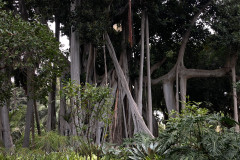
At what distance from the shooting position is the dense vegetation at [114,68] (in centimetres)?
487

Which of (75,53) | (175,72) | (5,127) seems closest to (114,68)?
(75,53)

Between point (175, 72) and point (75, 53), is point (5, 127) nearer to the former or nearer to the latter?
point (75, 53)

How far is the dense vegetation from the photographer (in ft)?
16.0

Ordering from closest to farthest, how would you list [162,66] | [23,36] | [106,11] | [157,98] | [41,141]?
[23,36], [41,141], [106,11], [162,66], [157,98]

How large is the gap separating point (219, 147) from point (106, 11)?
558cm

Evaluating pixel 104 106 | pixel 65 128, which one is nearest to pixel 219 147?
pixel 104 106

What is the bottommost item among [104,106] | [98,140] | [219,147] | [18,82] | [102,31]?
[98,140]

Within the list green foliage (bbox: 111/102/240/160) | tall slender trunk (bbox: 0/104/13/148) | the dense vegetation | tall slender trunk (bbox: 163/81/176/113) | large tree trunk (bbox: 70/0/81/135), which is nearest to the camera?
green foliage (bbox: 111/102/240/160)

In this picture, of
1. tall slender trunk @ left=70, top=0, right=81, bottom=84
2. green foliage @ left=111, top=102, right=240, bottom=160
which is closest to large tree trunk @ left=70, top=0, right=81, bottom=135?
tall slender trunk @ left=70, top=0, right=81, bottom=84

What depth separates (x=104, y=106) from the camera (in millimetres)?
4840

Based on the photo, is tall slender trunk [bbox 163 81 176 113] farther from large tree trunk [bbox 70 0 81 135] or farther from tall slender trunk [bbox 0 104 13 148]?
tall slender trunk [bbox 0 104 13 148]

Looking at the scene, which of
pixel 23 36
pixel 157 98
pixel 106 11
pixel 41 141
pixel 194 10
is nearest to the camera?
pixel 23 36

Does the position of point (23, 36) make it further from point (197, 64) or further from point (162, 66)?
point (197, 64)

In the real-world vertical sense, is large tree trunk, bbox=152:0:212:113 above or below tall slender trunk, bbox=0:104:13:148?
above
